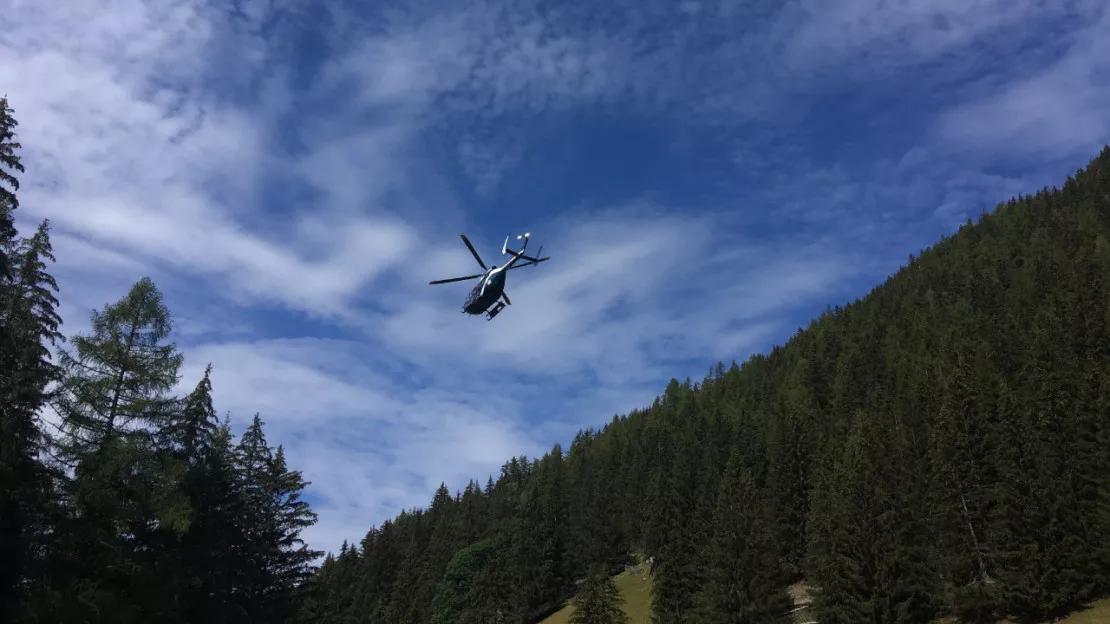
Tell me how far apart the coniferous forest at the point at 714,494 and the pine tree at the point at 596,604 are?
222 mm

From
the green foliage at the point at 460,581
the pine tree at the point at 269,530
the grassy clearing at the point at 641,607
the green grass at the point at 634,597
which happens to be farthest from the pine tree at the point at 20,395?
the green foliage at the point at 460,581

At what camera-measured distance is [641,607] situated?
78250 mm

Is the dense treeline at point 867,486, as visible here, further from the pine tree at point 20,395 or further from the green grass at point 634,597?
the pine tree at point 20,395

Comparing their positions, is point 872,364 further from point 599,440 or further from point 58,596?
point 58,596

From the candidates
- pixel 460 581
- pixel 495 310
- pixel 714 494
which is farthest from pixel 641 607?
pixel 495 310

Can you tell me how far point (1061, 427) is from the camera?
58.3 metres

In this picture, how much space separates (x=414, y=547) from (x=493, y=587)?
43.0 m

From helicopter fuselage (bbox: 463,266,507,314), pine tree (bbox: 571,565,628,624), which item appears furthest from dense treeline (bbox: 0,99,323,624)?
pine tree (bbox: 571,565,628,624)

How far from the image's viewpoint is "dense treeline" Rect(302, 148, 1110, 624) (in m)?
48.5

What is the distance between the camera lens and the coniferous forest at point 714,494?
25.6 m

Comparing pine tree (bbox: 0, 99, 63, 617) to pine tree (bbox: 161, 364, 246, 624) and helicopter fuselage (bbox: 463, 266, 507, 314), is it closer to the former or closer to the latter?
pine tree (bbox: 161, 364, 246, 624)

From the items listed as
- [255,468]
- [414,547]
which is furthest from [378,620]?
[255,468]

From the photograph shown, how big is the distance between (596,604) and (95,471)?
37557mm

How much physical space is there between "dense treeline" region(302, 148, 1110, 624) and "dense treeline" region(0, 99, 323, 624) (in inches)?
731
